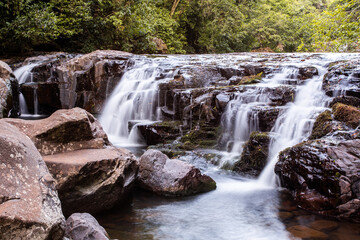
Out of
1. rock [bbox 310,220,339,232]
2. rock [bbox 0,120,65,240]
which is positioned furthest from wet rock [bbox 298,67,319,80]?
rock [bbox 0,120,65,240]

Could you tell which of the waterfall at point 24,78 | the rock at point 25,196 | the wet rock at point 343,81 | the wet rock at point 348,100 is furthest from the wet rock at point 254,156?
the waterfall at point 24,78

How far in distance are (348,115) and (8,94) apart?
9998mm

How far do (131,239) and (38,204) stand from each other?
1.84 meters

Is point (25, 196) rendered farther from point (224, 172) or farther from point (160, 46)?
point (160, 46)

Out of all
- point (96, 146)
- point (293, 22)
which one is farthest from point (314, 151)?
point (293, 22)

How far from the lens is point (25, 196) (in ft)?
8.14

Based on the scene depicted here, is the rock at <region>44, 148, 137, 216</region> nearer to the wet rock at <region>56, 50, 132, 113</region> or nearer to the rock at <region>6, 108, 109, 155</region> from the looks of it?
the rock at <region>6, 108, 109, 155</region>

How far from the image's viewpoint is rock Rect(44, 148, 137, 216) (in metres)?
4.14

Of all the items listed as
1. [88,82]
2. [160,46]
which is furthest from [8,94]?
[160,46]

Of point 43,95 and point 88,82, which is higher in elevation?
point 88,82

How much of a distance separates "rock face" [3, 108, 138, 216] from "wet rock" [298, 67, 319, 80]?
7059mm

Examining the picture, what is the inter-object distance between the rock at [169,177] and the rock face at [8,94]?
602cm

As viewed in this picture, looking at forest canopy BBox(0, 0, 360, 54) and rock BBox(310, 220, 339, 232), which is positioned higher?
forest canopy BBox(0, 0, 360, 54)

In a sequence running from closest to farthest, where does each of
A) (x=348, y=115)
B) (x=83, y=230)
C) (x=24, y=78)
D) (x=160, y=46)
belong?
(x=83, y=230)
(x=348, y=115)
(x=24, y=78)
(x=160, y=46)
